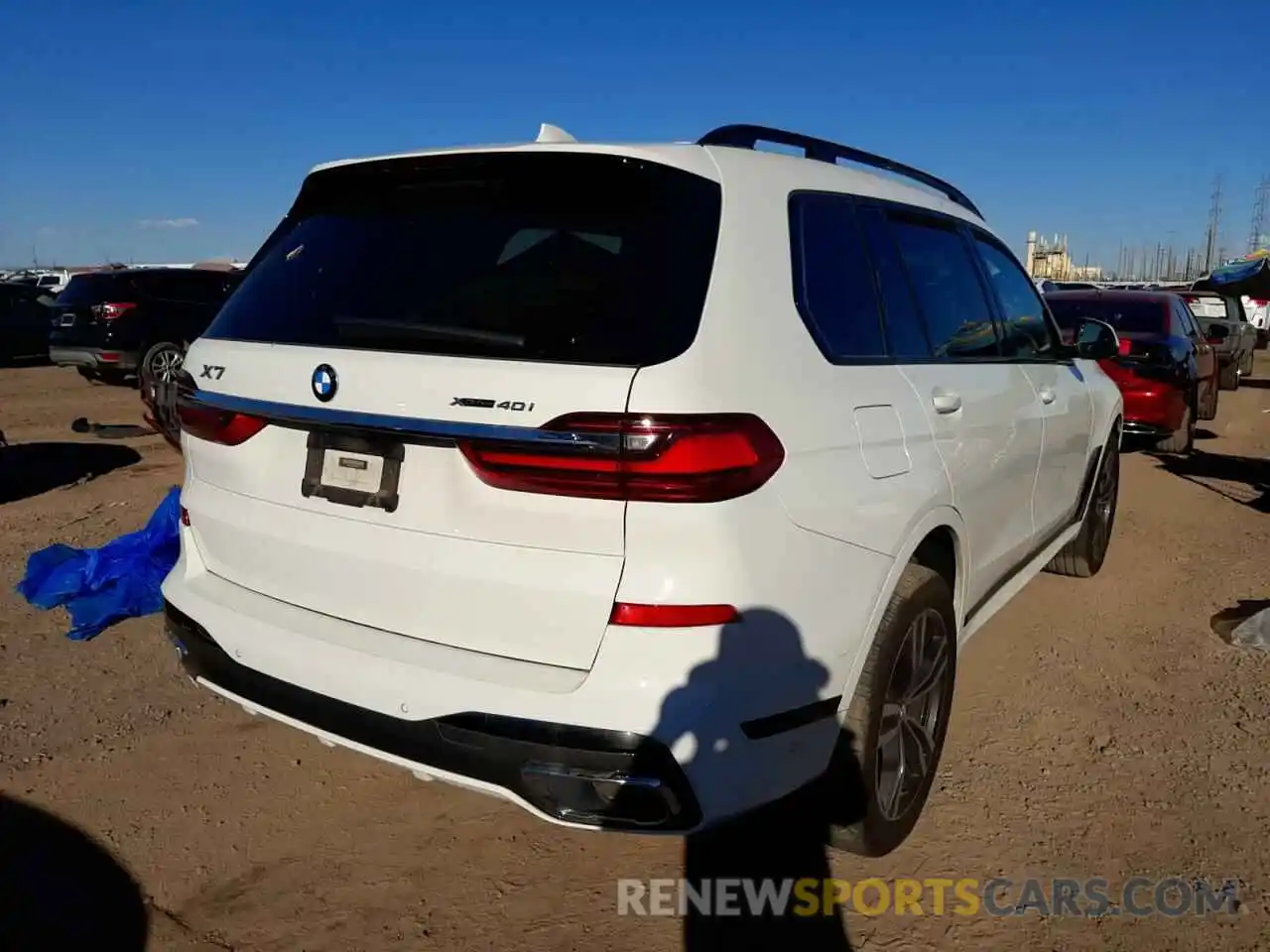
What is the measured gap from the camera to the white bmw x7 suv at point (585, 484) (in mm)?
1979

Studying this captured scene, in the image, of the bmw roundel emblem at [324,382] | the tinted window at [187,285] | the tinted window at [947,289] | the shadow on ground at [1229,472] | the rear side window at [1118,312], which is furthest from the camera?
the tinted window at [187,285]

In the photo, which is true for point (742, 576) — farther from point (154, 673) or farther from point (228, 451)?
point (154, 673)

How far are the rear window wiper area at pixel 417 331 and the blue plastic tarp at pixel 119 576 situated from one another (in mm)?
2579

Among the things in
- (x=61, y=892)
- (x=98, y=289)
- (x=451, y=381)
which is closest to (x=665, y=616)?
(x=451, y=381)

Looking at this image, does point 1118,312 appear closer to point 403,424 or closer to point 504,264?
point 504,264

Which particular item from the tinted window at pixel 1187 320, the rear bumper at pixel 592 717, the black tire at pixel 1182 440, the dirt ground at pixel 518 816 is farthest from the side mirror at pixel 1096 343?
the tinted window at pixel 1187 320

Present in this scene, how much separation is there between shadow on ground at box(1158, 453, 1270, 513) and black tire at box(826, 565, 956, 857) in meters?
5.57

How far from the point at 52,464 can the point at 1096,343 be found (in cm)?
796

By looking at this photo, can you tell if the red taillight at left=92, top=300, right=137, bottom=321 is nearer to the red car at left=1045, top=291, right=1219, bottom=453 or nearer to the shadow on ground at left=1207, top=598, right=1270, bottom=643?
the red car at left=1045, top=291, right=1219, bottom=453

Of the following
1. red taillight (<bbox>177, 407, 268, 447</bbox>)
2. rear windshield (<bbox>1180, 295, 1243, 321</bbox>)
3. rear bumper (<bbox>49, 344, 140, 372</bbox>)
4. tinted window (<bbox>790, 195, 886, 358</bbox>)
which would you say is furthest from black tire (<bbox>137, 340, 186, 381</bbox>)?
rear windshield (<bbox>1180, 295, 1243, 321</bbox>)

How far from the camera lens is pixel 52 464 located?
816 centimetres

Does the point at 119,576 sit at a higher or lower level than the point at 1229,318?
lower

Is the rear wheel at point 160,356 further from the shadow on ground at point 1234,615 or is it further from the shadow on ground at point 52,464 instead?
the shadow on ground at point 1234,615

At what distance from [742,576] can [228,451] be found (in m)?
1.42
